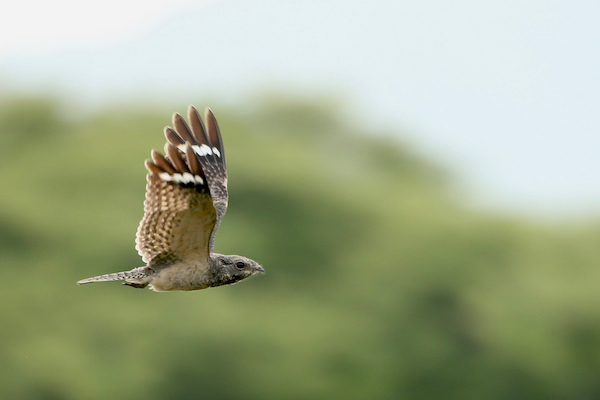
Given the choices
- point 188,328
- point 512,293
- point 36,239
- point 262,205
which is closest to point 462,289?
point 512,293

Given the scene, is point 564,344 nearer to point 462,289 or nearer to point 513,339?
point 513,339

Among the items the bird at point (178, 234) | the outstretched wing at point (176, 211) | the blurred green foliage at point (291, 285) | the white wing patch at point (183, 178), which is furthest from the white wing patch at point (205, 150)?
the blurred green foliage at point (291, 285)

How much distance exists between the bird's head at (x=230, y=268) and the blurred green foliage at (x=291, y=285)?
1946cm

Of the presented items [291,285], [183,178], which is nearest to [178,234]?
[183,178]

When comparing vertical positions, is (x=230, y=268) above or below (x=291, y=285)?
above

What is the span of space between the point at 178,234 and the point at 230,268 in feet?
1.82

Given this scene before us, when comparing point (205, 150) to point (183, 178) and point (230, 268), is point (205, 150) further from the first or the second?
point (183, 178)

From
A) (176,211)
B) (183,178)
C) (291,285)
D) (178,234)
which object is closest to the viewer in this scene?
(183,178)

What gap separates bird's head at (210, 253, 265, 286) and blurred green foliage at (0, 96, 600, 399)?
19.5m

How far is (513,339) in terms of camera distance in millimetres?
31703

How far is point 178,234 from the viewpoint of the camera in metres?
6.73

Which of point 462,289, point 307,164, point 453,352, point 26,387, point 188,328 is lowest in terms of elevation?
point 26,387

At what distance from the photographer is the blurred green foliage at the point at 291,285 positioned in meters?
27.6

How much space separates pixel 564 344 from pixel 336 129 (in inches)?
561
